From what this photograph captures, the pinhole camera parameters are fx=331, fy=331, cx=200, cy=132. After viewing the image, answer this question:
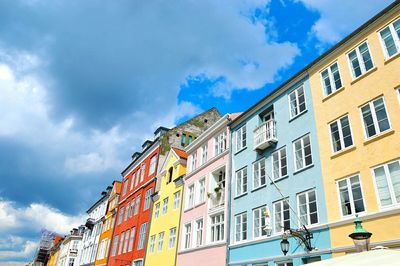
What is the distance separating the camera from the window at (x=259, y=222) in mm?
19969

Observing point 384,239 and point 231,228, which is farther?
point 231,228

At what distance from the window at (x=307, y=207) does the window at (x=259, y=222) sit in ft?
9.54

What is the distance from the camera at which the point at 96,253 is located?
51156 millimetres

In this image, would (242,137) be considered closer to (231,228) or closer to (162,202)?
(231,228)

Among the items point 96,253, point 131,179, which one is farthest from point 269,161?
point 96,253

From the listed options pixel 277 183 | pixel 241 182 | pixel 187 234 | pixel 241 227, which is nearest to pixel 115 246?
pixel 187 234

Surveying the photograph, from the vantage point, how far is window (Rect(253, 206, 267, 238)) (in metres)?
20.0

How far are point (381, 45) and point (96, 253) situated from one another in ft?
160

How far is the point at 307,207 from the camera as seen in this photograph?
17.3 metres

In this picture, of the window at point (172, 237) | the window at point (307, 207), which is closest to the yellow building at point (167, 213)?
the window at point (172, 237)

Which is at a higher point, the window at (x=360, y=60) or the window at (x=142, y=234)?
the window at (x=360, y=60)

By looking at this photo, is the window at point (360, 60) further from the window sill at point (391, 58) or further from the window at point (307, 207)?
the window at point (307, 207)

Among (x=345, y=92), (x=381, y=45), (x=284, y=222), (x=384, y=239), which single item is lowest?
(x=384, y=239)

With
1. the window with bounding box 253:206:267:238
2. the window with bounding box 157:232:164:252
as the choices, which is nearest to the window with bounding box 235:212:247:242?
the window with bounding box 253:206:267:238
